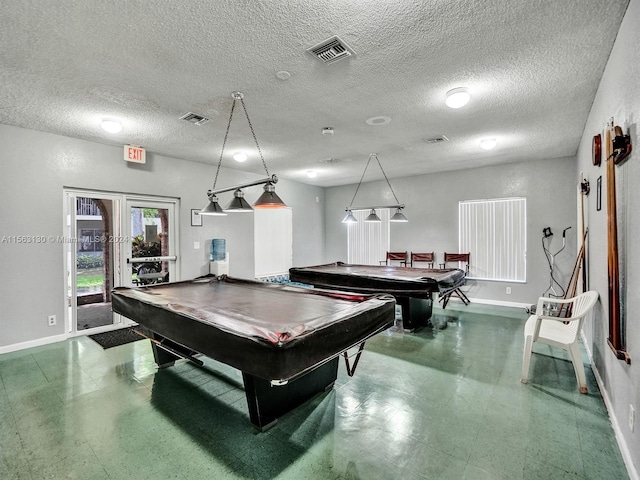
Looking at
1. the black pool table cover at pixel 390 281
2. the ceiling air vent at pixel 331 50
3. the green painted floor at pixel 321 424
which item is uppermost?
the ceiling air vent at pixel 331 50

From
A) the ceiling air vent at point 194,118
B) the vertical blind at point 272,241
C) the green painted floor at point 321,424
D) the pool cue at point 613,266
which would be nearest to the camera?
the green painted floor at point 321,424

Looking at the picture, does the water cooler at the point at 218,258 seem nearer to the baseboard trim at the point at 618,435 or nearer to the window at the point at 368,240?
the window at the point at 368,240

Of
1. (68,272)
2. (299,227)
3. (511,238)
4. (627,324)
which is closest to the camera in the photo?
(627,324)

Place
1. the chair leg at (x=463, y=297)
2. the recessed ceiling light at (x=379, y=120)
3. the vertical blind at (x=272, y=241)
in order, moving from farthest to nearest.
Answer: the vertical blind at (x=272, y=241) < the chair leg at (x=463, y=297) < the recessed ceiling light at (x=379, y=120)

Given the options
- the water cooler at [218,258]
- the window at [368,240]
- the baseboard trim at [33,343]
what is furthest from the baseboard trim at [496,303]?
the baseboard trim at [33,343]

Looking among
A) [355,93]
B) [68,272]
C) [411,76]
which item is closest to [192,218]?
[68,272]

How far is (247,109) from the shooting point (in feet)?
11.0

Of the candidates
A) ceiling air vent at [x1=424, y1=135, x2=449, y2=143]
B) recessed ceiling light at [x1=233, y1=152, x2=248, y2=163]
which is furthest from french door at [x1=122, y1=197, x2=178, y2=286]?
ceiling air vent at [x1=424, y1=135, x2=449, y2=143]

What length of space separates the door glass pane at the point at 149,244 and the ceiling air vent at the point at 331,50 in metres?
4.02

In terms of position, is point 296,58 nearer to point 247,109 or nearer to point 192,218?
point 247,109

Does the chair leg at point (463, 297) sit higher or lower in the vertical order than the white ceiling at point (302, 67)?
lower

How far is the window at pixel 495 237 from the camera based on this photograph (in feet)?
19.3

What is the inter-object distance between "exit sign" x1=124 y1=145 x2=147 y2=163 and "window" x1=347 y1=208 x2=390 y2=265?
15.8ft

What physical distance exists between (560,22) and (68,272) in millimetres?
5786
